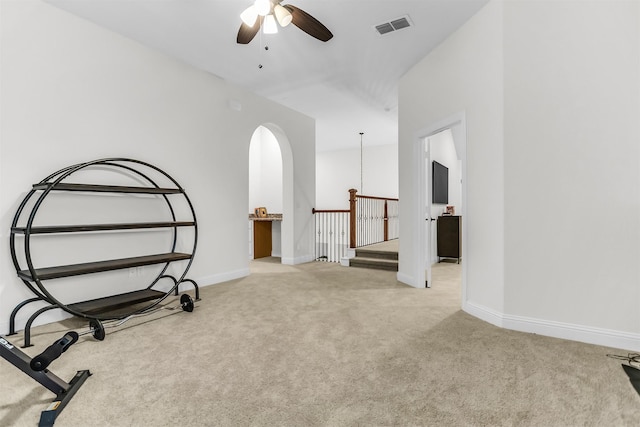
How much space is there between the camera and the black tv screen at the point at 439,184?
605 centimetres

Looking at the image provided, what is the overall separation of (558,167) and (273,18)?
2.46 m

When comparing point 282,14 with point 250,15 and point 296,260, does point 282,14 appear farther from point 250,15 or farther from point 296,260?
point 296,260

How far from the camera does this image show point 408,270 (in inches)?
171

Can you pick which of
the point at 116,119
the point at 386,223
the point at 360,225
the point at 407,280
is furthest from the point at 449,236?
the point at 116,119

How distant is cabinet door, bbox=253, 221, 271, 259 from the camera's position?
667 centimetres

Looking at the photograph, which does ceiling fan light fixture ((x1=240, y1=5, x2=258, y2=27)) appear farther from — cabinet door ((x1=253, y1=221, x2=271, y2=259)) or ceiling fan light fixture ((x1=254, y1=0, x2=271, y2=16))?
cabinet door ((x1=253, y1=221, x2=271, y2=259))

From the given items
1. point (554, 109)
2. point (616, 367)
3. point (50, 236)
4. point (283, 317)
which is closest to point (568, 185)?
point (554, 109)

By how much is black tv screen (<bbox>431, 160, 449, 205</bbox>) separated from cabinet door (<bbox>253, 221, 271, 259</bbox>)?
3423mm

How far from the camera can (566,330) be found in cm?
248

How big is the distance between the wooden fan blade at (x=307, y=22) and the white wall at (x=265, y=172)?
5564 mm

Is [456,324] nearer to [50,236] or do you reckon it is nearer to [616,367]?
[616,367]

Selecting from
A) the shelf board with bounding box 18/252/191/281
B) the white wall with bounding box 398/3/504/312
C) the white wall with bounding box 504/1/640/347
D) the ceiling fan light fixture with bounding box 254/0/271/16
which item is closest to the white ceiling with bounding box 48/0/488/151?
the white wall with bounding box 398/3/504/312

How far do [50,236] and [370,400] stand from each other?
9.65 feet

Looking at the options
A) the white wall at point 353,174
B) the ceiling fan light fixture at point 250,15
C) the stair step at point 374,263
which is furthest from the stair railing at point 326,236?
the ceiling fan light fixture at point 250,15
